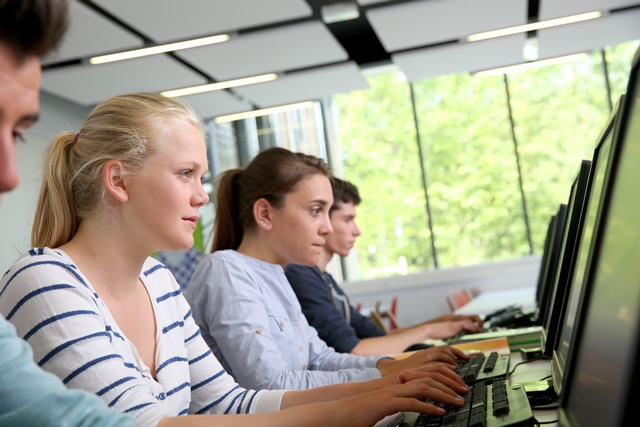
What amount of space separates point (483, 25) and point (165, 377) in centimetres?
550

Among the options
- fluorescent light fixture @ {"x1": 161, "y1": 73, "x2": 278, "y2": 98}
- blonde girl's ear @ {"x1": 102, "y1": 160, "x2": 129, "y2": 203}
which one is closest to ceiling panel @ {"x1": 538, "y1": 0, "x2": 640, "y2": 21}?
fluorescent light fixture @ {"x1": 161, "y1": 73, "x2": 278, "y2": 98}

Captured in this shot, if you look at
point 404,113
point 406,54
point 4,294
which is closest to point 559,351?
point 4,294

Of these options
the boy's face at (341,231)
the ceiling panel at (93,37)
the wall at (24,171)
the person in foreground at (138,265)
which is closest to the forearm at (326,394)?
the person in foreground at (138,265)

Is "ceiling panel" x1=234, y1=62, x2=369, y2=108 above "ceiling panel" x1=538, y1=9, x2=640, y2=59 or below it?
below

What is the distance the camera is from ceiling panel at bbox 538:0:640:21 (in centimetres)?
611

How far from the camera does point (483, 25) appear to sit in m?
6.42

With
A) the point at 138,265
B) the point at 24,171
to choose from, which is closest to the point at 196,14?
the point at 24,171

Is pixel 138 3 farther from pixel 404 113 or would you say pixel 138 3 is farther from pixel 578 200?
pixel 404 113

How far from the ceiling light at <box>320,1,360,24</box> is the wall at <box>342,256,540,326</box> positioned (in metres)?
4.34

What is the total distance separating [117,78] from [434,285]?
4.60 metres

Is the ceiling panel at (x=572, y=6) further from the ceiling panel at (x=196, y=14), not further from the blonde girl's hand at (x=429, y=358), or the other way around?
the blonde girl's hand at (x=429, y=358)

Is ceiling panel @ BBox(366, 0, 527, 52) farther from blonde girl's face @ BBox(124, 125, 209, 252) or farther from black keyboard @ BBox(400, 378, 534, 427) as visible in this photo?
black keyboard @ BBox(400, 378, 534, 427)

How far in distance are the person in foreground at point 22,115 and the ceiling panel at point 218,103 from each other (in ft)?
21.7

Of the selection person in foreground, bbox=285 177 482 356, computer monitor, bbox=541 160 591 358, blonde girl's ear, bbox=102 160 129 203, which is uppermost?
blonde girl's ear, bbox=102 160 129 203
